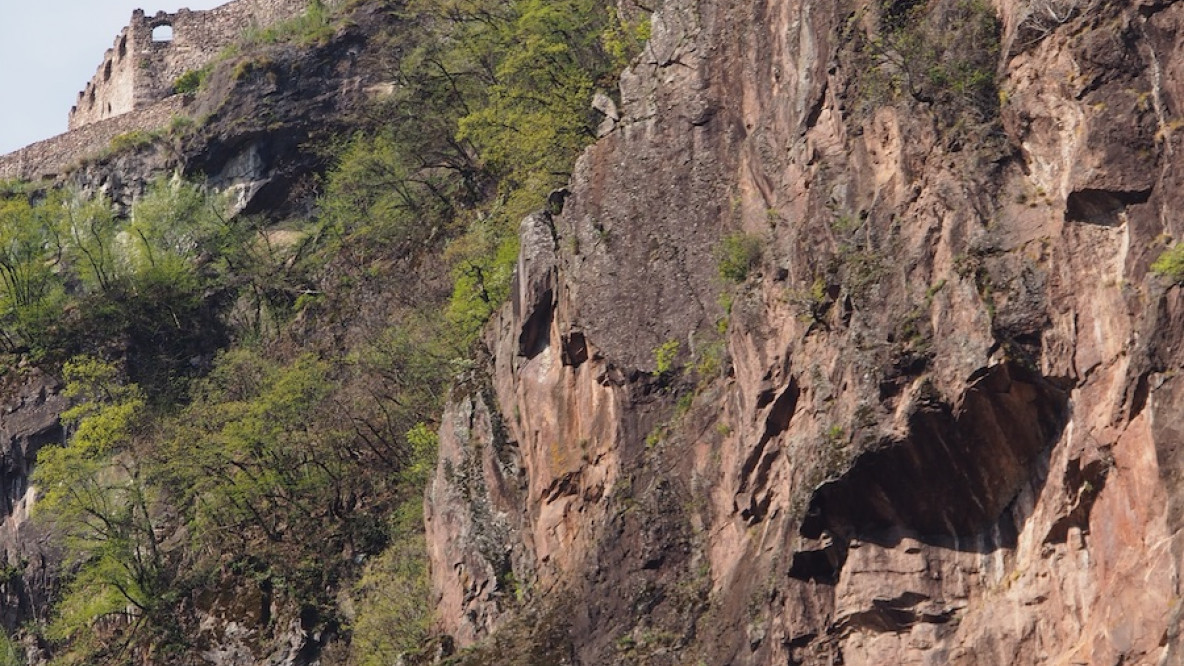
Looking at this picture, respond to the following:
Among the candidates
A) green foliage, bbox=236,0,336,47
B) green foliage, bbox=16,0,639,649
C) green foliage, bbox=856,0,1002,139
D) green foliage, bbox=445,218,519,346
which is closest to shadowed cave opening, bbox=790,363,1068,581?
green foliage, bbox=856,0,1002,139

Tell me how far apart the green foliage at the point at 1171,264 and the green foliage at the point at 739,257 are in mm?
7558

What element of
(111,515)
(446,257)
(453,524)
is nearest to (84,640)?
(111,515)

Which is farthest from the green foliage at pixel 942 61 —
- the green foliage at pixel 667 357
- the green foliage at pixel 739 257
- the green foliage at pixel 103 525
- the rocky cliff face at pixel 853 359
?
the green foliage at pixel 103 525

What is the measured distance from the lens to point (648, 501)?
27719 millimetres

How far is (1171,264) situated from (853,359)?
13.9 feet

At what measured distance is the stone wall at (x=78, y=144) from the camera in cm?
5750

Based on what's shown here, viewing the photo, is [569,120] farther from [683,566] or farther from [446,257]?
[683,566]

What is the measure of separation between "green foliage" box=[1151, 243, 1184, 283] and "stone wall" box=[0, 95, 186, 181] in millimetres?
39302

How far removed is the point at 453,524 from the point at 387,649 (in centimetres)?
275

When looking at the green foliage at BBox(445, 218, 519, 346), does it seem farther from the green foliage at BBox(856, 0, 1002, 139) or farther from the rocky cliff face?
the green foliage at BBox(856, 0, 1002, 139)

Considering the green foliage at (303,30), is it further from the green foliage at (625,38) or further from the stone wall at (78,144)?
the green foliage at (625,38)

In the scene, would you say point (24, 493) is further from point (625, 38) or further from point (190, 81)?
point (625, 38)

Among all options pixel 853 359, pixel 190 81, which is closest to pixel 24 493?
pixel 190 81

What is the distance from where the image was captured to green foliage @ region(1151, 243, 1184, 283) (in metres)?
20.2
